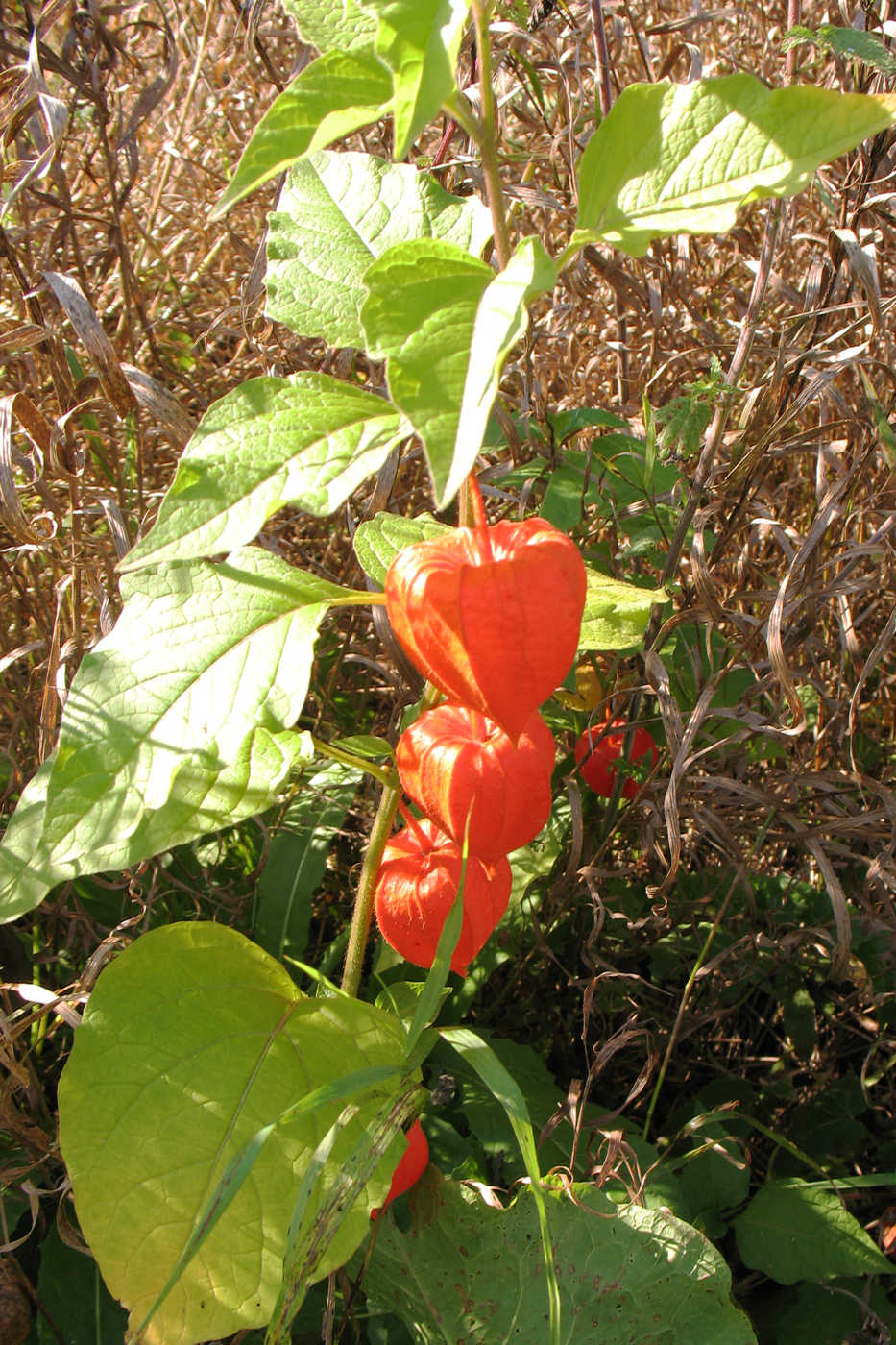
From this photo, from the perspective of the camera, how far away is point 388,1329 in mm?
1239

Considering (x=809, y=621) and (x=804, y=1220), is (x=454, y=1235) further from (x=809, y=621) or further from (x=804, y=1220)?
(x=809, y=621)

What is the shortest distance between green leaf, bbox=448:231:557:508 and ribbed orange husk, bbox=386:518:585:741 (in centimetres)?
11

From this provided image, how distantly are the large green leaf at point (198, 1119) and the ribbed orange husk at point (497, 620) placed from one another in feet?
1.23

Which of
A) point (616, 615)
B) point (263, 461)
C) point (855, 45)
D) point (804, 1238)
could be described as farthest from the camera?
point (804, 1238)

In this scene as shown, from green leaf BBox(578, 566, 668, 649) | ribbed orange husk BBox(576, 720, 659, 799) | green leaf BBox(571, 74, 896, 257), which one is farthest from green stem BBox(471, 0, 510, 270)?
ribbed orange husk BBox(576, 720, 659, 799)

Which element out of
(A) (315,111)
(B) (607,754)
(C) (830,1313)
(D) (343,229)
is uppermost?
(A) (315,111)

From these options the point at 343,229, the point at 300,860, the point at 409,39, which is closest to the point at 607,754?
the point at 300,860

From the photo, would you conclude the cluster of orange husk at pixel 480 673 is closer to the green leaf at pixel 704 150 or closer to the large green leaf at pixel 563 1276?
the green leaf at pixel 704 150

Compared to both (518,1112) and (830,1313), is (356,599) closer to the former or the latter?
(518,1112)

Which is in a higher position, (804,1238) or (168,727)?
(168,727)

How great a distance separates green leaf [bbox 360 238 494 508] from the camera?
1.85 ft

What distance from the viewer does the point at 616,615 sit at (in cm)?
97

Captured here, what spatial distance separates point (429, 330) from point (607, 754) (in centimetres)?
93

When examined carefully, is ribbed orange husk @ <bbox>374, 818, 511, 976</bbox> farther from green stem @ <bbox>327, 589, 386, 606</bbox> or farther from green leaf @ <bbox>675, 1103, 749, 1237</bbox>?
A: green leaf @ <bbox>675, 1103, 749, 1237</bbox>
